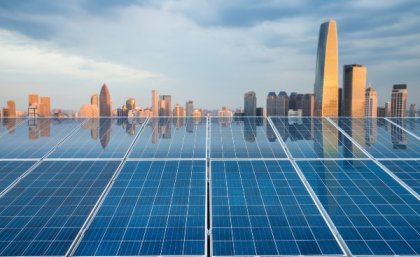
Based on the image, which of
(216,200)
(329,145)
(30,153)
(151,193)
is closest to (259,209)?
(216,200)

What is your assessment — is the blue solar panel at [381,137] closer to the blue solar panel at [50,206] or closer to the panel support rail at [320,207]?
the panel support rail at [320,207]

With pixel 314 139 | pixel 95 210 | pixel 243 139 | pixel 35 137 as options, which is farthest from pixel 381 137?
pixel 35 137

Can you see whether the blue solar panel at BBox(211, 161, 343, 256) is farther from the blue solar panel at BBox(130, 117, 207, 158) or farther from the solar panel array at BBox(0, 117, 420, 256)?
the blue solar panel at BBox(130, 117, 207, 158)

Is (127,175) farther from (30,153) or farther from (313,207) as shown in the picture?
(313,207)

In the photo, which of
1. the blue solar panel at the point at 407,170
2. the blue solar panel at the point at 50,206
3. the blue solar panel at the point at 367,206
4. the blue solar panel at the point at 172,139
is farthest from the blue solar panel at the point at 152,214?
the blue solar panel at the point at 407,170

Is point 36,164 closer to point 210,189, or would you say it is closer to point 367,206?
point 210,189

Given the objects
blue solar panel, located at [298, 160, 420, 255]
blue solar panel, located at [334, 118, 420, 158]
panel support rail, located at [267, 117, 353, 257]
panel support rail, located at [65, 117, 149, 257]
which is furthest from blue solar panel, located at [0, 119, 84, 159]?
blue solar panel, located at [334, 118, 420, 158]
